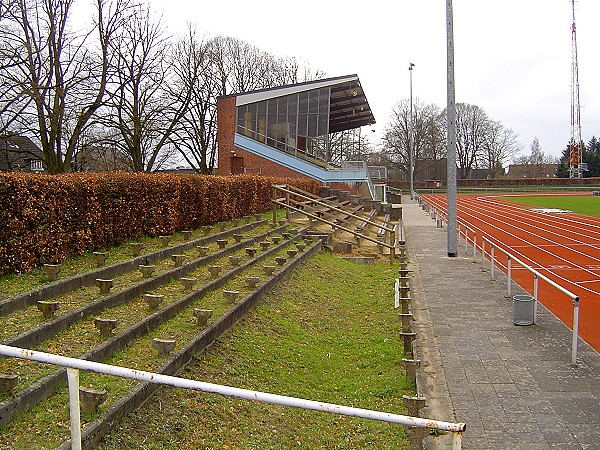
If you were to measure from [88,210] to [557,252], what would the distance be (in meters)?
15.3

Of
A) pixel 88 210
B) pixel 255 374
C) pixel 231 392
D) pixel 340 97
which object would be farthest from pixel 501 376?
pixel 340 97

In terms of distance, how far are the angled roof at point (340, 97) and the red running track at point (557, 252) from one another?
478 inches

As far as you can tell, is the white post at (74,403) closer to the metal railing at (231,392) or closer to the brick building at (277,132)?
the metal railing at (231,392)

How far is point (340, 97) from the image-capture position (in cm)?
4200

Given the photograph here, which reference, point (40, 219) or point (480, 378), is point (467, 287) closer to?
point (480, 378)

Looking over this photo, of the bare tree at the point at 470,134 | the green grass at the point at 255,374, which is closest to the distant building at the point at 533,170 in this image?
the bare tree at the point at 470,134

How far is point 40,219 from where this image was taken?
7.78 m

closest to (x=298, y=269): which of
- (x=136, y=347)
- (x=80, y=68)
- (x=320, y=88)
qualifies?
(x=136, y=347)

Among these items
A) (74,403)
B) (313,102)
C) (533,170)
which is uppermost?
(313,102)

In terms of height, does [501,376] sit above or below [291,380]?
below

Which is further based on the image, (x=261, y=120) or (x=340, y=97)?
(x=340, y=97)

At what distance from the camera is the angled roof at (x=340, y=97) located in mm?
35844

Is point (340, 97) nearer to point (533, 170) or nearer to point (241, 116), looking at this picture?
point (241, 116)

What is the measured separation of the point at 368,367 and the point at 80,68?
55.5 ft
